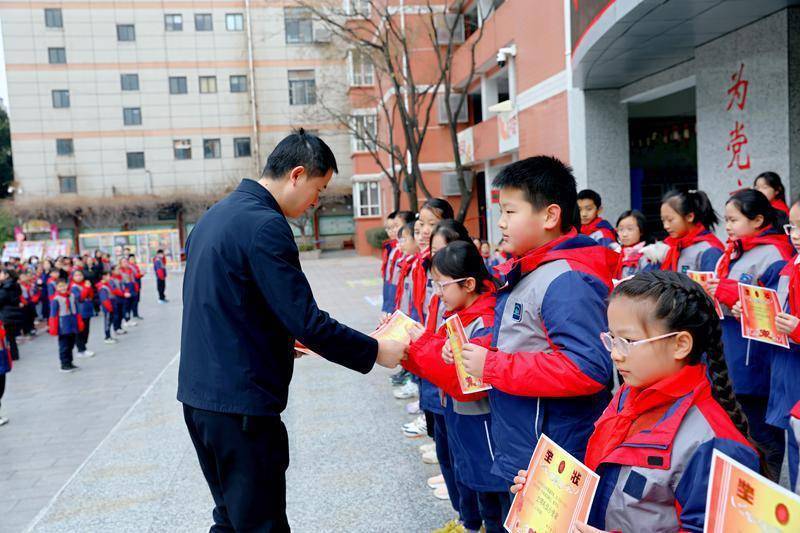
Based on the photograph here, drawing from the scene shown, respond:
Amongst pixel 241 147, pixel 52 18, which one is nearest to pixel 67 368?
→ pixel 241 147

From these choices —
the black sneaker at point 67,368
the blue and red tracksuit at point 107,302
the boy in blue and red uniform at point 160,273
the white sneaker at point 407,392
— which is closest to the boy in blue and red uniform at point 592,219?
the white sneaker at point 407,392

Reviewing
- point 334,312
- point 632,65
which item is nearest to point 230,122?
point 334,312

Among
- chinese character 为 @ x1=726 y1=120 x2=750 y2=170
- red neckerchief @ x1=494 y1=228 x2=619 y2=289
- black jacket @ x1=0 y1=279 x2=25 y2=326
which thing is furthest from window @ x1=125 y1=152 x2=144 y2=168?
red neckerchief @ x1=494 y1=228 x2=619 y2=289

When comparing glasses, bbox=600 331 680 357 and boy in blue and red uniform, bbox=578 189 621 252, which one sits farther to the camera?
boy in blue and red uniform, bbox=578 189 621 252

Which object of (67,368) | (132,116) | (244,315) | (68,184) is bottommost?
(67,368)

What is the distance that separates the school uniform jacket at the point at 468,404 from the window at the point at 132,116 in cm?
3763

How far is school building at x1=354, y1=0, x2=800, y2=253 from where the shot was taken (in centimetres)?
645

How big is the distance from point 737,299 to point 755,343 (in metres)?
0.31

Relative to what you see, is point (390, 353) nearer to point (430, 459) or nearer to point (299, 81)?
point (430, 459)

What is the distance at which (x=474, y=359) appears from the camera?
2.43 meters

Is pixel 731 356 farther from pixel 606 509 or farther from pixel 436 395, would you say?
pixel 606 509

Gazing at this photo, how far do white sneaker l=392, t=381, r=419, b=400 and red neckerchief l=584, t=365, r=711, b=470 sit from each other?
4.82 m

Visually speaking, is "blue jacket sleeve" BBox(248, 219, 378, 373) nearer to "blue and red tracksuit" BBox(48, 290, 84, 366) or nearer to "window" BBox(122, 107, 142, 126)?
"blue and red tracksuit" BBox(48, 290, 84, 366)

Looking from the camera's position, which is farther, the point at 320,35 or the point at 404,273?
the point at 320,35
